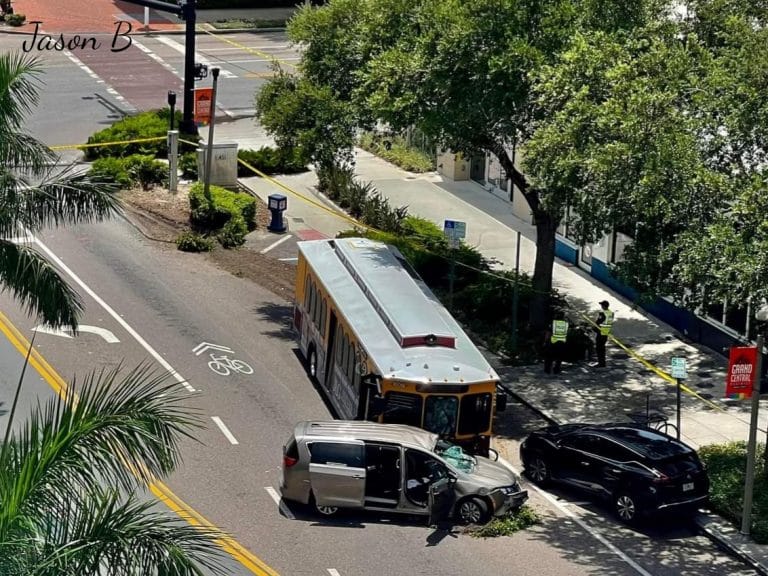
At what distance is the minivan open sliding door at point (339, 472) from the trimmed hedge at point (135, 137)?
22.6m

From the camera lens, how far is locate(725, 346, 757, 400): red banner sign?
23.9 metres

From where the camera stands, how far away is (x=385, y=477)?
24.1 metres

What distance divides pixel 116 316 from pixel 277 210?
819 centimetres

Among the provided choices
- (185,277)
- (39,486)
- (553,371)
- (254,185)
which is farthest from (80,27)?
(39,486)

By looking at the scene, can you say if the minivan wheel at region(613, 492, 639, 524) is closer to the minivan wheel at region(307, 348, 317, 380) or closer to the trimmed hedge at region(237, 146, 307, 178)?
the minivan wheel at region(307, 348, 317, 380)

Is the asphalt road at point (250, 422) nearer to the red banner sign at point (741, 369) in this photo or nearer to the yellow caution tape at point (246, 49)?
the red banner sign at point (741, 369)

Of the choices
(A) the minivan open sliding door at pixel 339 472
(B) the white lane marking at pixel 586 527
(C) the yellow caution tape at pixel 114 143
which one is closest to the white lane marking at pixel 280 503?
(A) the minivan open sliding door at pixel 339 472

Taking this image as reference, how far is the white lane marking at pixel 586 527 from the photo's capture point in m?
23.3

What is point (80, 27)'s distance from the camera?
63.9 meters

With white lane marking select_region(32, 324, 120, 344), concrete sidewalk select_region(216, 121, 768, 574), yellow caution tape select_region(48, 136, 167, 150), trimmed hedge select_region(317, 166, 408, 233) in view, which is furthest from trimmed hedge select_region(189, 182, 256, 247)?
white lane marking select_region(32, 324, 120, 344)

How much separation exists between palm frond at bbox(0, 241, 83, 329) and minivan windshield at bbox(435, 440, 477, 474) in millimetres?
6795

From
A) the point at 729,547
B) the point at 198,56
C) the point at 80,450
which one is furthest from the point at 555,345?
the point at 198,56

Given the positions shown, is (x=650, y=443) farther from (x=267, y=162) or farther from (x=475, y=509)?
(x=267, y=162)

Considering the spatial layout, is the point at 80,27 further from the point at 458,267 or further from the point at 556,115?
the point at 556,115
